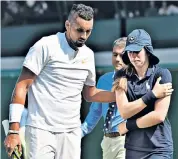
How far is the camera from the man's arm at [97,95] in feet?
11.7

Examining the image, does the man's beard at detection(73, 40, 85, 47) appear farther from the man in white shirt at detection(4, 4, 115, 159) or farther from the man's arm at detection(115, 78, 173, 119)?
the man's arm at detection(115, 78, 173, 119)

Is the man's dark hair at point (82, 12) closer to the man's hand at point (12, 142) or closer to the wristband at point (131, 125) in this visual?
the wristband at point (131, 125)

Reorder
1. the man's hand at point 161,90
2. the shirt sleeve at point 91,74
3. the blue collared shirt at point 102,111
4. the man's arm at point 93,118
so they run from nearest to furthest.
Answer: the man's hand at point 161,90, the shirt sleeve at point 91,74, the blue collared shirt at point 102,111, the man's arm at point 93,118

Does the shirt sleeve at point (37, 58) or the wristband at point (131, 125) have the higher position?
the shirt sleeve at point (37, 58)

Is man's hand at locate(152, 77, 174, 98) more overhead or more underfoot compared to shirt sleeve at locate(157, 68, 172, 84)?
more underfoot

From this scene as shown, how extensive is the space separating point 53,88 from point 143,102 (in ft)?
1.69

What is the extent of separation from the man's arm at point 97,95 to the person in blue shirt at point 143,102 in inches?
14.5

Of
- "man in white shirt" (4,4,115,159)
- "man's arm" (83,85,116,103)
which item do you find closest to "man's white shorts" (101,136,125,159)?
"man's arm" (83,85,116,103)

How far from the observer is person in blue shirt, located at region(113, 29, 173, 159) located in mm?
3062

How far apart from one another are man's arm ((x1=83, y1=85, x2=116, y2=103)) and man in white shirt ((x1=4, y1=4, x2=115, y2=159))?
0.23 metres

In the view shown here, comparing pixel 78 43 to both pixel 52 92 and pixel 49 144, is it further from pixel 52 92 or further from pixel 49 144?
pixel 49 144

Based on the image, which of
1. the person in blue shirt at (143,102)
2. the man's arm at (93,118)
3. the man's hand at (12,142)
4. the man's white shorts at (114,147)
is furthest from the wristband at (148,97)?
the man's arm at (93,118)

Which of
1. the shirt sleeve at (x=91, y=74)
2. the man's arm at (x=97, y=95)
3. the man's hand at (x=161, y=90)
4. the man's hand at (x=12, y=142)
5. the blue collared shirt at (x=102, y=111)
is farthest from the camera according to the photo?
the blue collared shirt at (x=102, y=111)

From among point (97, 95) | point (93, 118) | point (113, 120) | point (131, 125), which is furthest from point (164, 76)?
point (93, 118)
